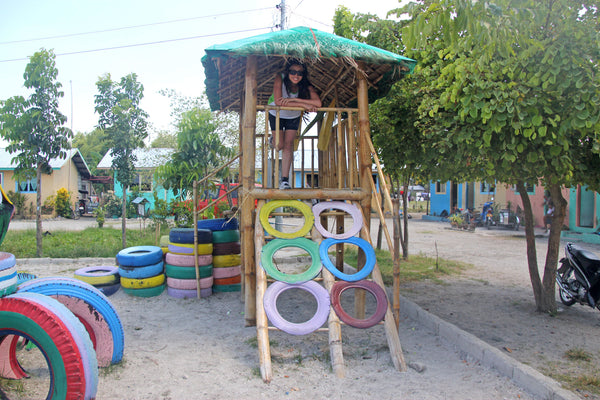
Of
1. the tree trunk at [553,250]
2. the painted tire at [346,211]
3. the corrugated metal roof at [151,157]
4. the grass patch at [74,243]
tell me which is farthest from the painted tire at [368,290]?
the corrugated metal roof at [151,157]

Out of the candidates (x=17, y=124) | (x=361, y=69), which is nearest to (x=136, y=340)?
(x=361, y=69)

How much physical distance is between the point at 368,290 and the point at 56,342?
9.24 ft

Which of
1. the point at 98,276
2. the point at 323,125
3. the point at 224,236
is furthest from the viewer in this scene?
the point at 224,236

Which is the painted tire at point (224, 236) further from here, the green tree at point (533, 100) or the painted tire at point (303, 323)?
the green tree at point (533, 100)

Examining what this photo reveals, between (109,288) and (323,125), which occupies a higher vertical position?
(323,125)

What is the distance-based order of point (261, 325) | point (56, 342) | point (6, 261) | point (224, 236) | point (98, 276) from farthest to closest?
point (224, 236)
point (98, 276)
point (261, 325)
point (6, 261)
point (56, 342)

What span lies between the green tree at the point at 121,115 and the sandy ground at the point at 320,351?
17.0 feet

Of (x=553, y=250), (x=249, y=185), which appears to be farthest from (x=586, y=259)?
(x=249, y=185)

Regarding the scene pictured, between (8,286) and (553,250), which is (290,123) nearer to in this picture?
(8,286)

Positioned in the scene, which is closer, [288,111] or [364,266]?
[364,266]

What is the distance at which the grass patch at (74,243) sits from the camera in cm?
1000

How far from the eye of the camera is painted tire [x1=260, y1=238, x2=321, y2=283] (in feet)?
14.1

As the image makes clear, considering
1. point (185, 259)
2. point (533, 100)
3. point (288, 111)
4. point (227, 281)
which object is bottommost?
point (227, 281)

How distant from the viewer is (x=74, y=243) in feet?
38.3
